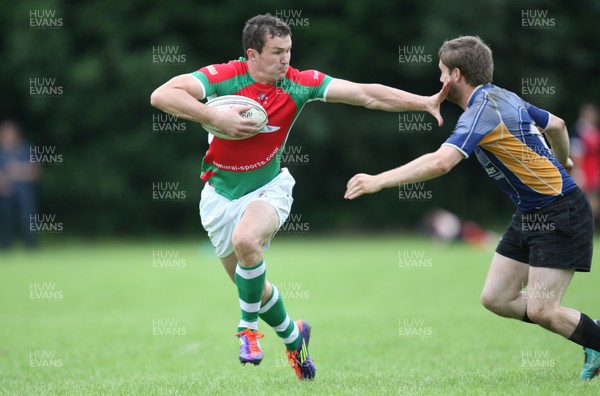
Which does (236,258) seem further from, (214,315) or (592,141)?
(592,141)

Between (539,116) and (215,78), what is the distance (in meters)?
2.25

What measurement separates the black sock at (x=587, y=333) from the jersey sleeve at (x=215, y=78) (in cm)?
290

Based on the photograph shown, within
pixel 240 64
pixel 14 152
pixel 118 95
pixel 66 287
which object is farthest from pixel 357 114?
pixel 240 64

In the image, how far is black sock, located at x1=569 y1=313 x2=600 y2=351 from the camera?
5391 mm

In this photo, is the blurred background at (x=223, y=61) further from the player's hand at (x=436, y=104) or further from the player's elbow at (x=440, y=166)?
the player's elbow at (x=440, y=166)

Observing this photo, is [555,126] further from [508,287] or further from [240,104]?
[240,104]

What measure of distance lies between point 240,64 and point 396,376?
253 centimetres

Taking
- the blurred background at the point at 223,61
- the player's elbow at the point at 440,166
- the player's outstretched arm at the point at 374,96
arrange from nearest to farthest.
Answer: the player's elbow at the point at 440,166 < the player's outstretched arm at the point at 374,96 < the blurred background at the point at 223,61

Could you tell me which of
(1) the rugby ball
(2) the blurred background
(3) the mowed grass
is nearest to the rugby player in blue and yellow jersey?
(3) the mowed grass

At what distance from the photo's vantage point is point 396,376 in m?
5.84

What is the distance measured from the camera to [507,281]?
565 cm

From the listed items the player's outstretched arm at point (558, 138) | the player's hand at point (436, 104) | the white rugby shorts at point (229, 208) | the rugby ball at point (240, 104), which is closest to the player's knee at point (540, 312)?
the player's outstretched arm at point (558, 138)

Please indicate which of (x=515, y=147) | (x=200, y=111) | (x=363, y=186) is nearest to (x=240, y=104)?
(x=200, y=111)

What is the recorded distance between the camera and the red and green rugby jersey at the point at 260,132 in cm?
579
